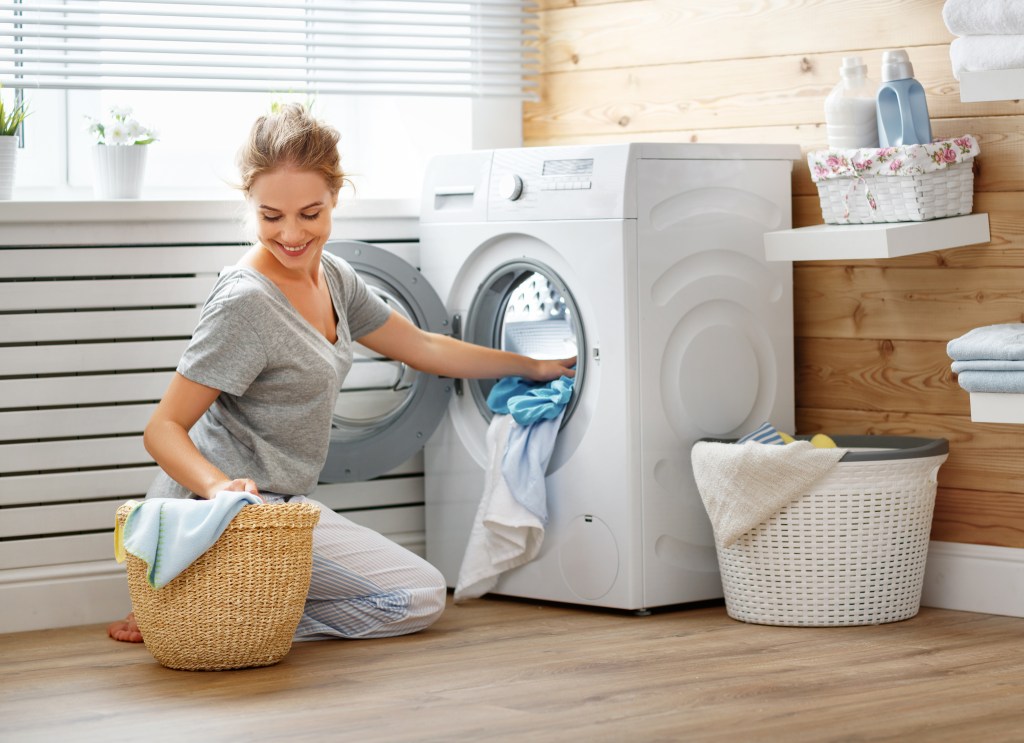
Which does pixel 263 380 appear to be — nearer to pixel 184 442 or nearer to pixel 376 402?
pixel 184 442

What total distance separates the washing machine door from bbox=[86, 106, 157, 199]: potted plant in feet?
1.38

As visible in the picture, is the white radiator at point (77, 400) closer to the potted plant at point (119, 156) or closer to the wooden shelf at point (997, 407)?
the potted plant at point (119, 156)

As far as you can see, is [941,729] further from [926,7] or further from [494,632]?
[926,7]

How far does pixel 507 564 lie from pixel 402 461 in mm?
→ 305

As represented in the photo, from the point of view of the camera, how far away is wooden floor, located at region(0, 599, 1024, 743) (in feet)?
6.40

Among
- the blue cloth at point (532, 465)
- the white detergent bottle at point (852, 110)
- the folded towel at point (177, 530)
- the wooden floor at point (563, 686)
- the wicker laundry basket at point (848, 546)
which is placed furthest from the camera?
the blue cloth at point (532, 465)

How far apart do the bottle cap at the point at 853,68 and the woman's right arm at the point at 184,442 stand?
1284 millimetres

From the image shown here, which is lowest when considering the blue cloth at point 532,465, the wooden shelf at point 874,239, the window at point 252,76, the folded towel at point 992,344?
the blue cloth at point 532,465

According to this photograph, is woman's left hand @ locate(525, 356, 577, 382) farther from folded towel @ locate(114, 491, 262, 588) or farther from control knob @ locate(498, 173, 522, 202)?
folded towel @ locate(114, 491, 262, 588)

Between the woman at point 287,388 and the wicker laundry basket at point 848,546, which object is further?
the wicker laundry basket at point 848,546

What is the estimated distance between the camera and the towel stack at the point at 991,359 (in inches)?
91.0

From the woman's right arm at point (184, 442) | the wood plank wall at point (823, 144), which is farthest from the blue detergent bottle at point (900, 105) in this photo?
the woman's right arm at point (184, 442)

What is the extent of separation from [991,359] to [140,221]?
62.5 inches

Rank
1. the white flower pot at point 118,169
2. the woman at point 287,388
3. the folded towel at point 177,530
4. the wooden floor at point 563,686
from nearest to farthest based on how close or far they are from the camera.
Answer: the wooden floor at point 563,686
the folded towel at point 177,530
the woman at point 287,388
the white flower pot at point 118,169
